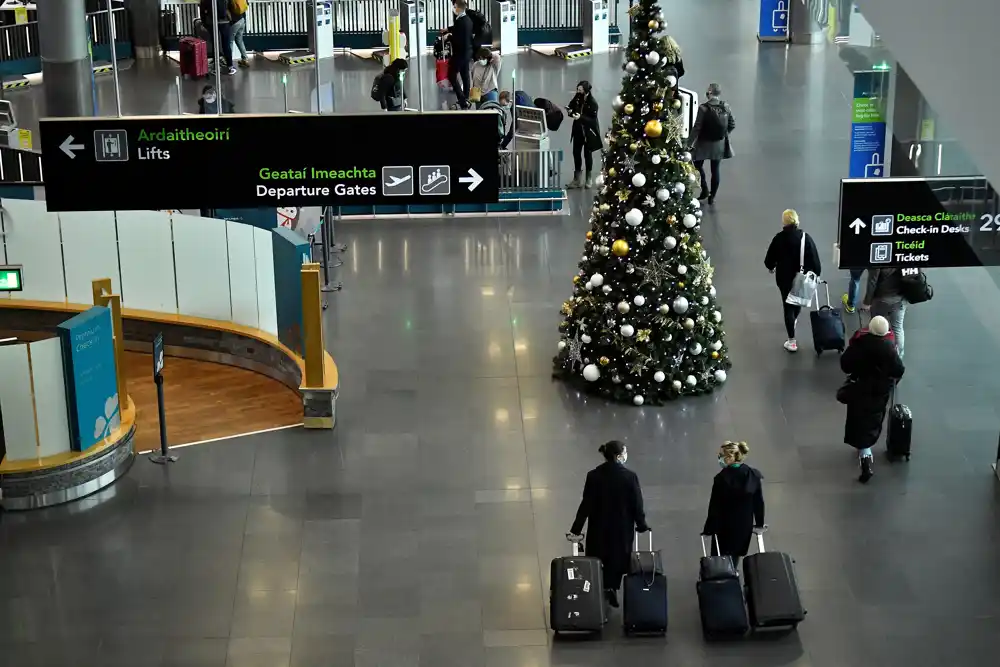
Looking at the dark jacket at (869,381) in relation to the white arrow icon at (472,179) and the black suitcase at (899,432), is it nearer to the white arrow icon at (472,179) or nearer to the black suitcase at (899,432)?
the black suitcase at (899,432)

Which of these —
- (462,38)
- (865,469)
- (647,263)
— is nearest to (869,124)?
(647,263)

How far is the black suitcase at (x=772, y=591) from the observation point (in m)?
10.1

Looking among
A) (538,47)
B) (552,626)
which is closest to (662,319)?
(552,626)

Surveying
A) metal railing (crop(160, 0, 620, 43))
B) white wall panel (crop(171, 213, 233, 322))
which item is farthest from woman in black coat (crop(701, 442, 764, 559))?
metal railing (crop(160, 0, 620, 43))

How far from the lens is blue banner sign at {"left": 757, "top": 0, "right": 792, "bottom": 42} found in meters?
28.6

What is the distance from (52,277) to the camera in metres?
15.4

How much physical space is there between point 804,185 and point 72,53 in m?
9.64

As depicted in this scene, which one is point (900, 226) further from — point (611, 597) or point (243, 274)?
point (243, 274)

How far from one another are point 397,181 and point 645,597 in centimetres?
332

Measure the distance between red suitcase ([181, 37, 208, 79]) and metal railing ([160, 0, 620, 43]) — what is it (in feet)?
6.54

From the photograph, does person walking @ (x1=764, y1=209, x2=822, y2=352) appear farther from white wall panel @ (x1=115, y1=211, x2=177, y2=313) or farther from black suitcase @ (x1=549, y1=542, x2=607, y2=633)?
white wall panel @ (x1=115, y1=211, x2=177, y2=313)

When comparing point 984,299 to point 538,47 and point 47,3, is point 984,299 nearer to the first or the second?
point 47,3

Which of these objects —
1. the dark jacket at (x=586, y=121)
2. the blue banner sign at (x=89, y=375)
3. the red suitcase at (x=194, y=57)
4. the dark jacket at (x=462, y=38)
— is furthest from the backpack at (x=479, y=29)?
the blue banner sign at (x=89, y=375)

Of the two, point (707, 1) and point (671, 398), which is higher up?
point (707, 1)
